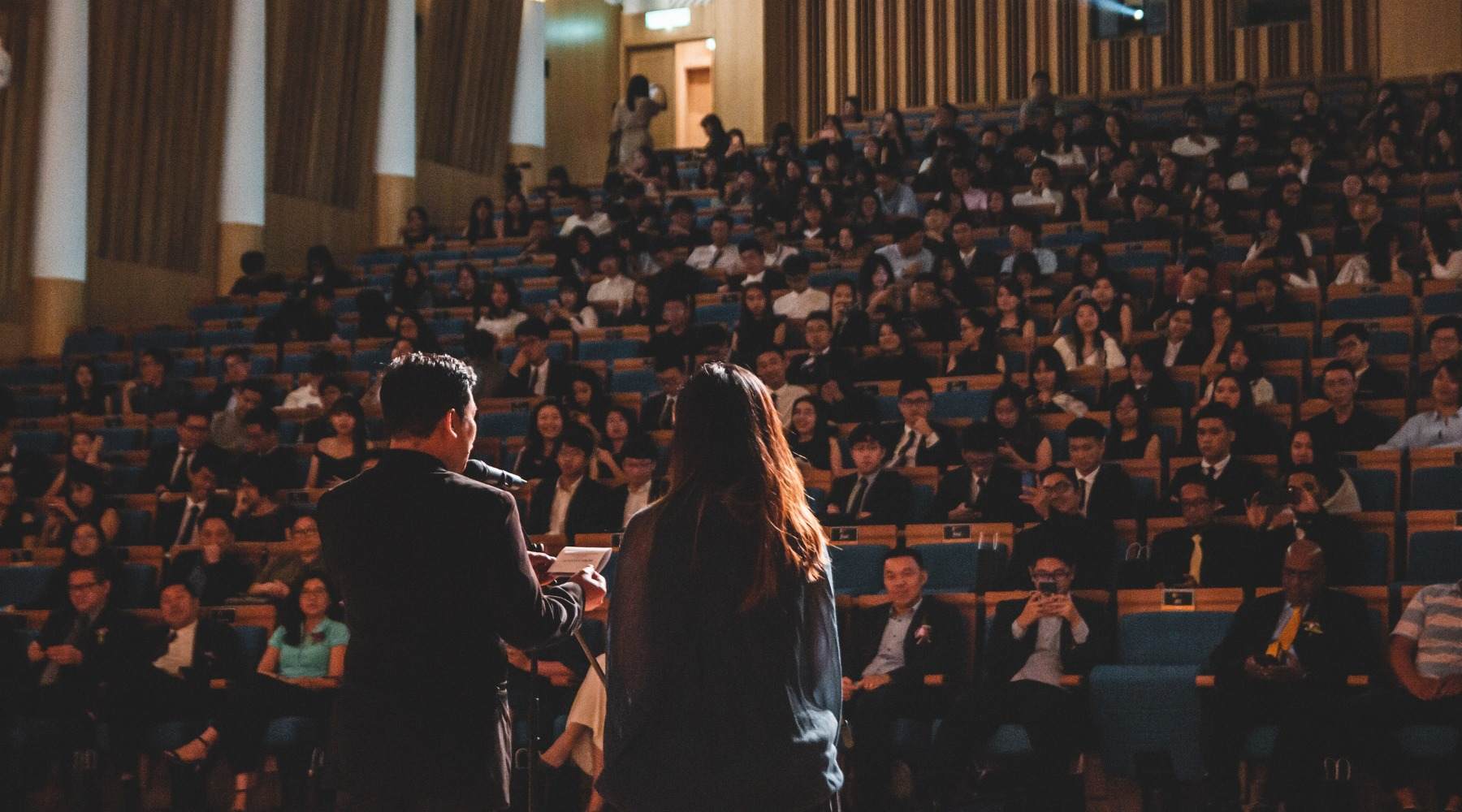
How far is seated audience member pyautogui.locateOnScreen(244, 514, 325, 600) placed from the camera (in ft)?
22.6

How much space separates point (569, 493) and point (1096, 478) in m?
2.46

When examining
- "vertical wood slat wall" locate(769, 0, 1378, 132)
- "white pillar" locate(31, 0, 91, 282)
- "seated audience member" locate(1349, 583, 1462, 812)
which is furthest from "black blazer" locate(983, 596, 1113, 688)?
"vertical wood slat wall" locate(769, 0, 1378, 132)

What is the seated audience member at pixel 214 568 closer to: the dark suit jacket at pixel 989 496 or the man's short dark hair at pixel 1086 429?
the dark suit jacket at pixel 989 496

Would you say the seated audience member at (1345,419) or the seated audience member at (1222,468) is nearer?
the seated audience member at (1222,468)

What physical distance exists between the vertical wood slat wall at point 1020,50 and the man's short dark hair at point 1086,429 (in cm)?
964

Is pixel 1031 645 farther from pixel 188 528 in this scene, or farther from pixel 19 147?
pixel 19 147

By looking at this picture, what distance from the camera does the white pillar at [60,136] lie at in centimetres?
1216

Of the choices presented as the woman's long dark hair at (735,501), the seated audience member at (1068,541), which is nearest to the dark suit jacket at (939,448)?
the seated audience member at (1068,541)

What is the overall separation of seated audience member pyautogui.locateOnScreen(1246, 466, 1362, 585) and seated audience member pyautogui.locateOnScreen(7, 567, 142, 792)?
424cm

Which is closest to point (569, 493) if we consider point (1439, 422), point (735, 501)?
point (1439, 422)

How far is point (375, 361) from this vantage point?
1024cm

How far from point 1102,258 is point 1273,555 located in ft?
12.6

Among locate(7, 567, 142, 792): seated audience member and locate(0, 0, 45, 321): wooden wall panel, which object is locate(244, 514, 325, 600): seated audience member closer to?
locate(7, 567, 142, 792): seated audience member

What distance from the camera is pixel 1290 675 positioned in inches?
198
